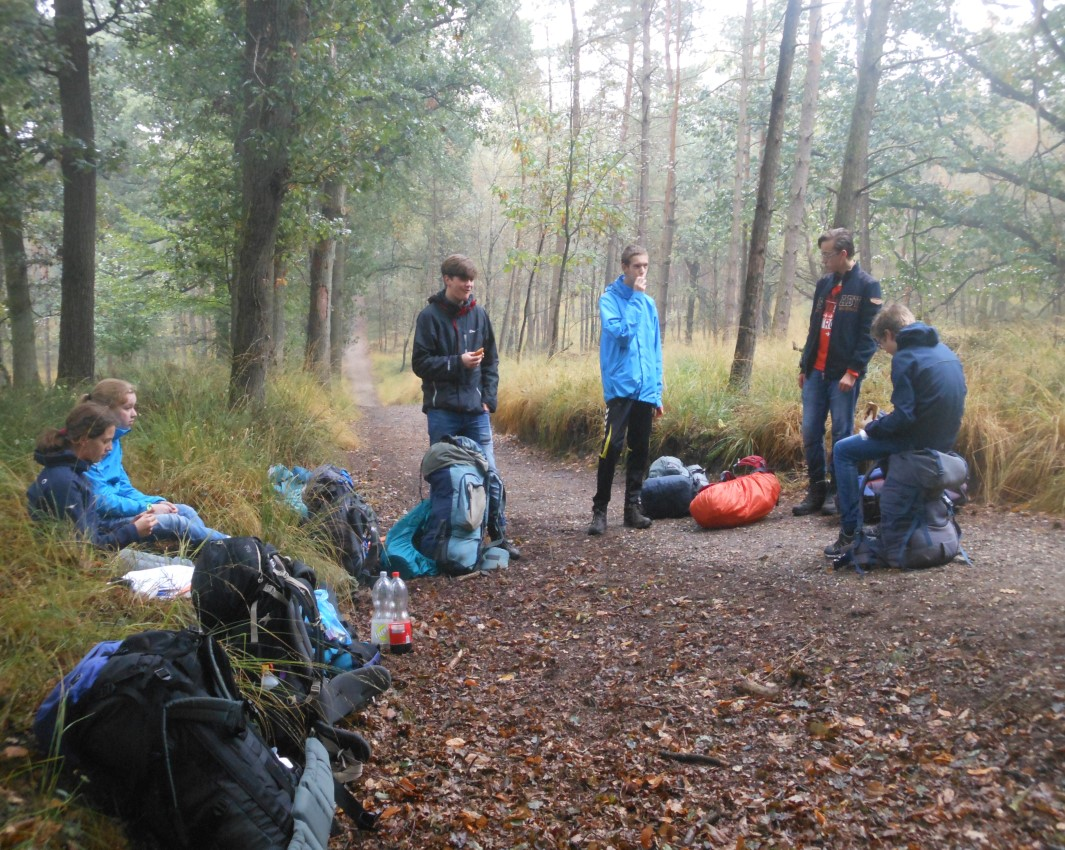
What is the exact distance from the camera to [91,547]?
375cm

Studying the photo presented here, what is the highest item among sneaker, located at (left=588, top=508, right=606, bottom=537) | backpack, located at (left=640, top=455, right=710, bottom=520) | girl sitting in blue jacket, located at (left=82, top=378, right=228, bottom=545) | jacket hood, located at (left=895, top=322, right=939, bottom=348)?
jacket hood, located at (left=895, top=322, right=939, bottom=348)

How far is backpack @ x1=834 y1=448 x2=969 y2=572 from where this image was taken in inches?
170

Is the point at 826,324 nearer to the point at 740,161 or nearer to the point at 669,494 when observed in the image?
the point at 669,494

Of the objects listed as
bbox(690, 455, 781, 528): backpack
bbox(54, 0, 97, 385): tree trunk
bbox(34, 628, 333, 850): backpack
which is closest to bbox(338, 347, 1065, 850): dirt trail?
bbox(34, 628, 333, 850): backpack

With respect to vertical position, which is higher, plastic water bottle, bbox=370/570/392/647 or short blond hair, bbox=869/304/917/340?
short blond hair, bbox=869/304/917/340

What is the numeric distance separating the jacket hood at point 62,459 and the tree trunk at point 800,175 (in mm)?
10603

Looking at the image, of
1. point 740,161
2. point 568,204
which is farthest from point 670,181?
point 568,204

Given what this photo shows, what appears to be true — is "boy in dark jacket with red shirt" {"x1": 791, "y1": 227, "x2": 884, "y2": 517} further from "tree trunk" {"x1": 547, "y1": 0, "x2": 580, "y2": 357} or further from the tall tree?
the tall tree

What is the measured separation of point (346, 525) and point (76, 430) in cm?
181

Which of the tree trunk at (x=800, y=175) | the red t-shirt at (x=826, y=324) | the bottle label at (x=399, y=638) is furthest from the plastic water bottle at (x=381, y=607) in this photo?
the tree trunk at (x=800, y=175)

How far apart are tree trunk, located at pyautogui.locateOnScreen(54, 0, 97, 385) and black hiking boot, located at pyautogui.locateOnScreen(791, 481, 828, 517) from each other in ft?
27.0

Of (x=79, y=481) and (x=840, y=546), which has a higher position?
(x=79, y=481)

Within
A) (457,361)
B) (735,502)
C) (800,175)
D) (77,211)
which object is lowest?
(735,502)

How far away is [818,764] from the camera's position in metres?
2.83
